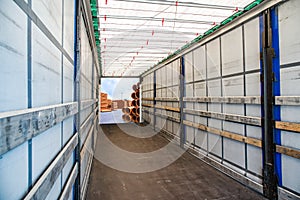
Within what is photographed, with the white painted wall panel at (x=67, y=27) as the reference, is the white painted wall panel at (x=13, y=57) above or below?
below

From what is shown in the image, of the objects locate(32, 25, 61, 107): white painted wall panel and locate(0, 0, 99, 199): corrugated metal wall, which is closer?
locate(0, 0, 99, 199): corrugated metal wall

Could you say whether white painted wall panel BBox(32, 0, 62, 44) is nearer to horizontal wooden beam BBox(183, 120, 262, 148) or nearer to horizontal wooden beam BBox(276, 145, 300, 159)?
horizontal wooden beam BBox(276, 145, 300, 159)

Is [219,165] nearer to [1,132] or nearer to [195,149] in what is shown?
[195,149]

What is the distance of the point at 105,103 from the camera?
581 inches

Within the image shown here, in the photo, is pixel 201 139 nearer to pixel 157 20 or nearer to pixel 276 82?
pixel 276 82

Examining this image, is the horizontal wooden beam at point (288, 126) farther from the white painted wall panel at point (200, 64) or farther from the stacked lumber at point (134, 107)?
the stacked lumber at point (134, 107)

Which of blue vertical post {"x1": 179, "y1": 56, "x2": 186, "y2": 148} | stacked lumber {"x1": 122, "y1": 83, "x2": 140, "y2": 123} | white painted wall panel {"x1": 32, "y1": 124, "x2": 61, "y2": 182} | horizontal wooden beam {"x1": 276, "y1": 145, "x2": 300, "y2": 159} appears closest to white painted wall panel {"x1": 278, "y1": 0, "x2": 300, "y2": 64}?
horizontal wooden beam {"x1": 276, "y1": 145, "x2": 300, "y2": 159}

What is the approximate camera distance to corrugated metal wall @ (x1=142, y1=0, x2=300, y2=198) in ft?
8.27

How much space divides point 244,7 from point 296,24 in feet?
3.19

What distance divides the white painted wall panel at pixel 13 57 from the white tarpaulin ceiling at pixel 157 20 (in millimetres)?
2488

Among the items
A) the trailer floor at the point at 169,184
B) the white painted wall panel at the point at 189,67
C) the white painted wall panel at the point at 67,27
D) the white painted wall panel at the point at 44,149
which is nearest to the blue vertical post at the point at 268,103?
the trailer floor at the point at 169,184

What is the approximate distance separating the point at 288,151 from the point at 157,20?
3031 millimetres

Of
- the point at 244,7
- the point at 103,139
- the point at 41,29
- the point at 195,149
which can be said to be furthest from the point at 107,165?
the point at 244,7

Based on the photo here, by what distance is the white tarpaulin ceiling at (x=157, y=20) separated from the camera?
119 inches
